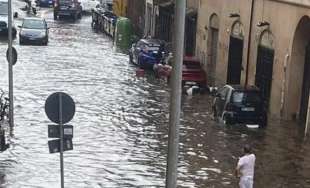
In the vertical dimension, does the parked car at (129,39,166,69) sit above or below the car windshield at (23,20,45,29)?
below

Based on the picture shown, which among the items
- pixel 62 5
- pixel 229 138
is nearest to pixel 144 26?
pixel 62 5

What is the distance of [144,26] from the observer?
6297cm

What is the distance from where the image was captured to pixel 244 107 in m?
26.7

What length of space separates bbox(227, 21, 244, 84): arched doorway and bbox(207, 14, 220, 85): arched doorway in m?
2.86

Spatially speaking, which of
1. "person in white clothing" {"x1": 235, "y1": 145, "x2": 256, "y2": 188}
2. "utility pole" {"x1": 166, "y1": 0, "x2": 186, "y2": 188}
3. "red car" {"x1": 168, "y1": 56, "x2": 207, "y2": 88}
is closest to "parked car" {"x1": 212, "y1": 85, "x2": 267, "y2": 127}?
"red car" {"x1": 168, "y1": 56, "x2": 207, "y2": 88}

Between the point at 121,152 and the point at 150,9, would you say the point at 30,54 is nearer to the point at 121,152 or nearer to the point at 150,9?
the point at 150,9

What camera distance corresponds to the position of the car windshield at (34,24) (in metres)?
52.3

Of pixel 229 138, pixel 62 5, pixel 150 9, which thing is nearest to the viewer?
pixel 229 138

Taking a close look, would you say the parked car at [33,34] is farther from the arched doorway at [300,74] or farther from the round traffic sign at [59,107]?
the round traffic sign at [59,107]

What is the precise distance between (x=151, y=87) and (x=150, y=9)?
1029 inches

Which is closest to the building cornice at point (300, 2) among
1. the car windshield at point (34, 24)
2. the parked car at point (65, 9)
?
the car windshield at point (34, 24)

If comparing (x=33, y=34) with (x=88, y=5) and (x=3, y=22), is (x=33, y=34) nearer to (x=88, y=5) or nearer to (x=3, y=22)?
(x=3, y=22)

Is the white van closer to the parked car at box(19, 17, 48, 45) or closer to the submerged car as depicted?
the parked car at box(19, 17, 48, 45)

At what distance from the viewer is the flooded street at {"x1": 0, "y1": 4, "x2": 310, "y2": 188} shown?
62.1ft
